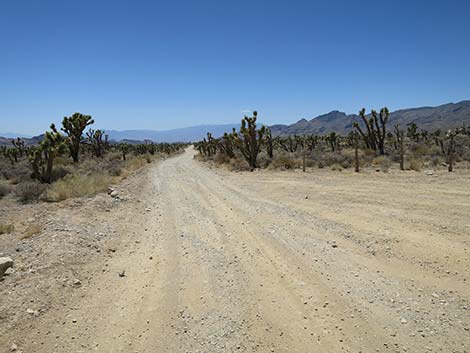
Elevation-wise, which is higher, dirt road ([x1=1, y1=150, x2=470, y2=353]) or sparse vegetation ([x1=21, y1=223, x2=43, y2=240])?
sparse vegetation ([x1=21, y1=223, x2=43, y2=240])

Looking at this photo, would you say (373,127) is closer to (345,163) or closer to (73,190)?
(345,163)

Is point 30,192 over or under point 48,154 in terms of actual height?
under

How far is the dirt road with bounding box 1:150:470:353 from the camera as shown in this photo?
351 centimetres

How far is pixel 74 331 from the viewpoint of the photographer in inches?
148

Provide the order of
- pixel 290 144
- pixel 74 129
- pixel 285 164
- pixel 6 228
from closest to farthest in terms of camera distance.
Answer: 1. pixel 6 228
2. pixel 285 164
3. pixel 74 129
4. pixel 290 144

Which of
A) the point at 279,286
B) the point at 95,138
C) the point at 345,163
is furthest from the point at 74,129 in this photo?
the point at 279,286

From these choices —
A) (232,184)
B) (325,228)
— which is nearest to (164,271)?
(325,228)

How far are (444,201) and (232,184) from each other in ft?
28.6

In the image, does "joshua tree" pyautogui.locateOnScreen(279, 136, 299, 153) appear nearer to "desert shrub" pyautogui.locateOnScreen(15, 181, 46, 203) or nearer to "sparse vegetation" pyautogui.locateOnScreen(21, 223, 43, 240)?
"desert shrub" pyautogui.locateOnScreen(15, 181, 46, 203)

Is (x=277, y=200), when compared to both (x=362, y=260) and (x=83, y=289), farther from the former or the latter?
(x=83, y=289)

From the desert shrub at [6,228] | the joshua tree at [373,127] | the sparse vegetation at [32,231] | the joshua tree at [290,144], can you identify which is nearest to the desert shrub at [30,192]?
the desert shrub at [6,228]

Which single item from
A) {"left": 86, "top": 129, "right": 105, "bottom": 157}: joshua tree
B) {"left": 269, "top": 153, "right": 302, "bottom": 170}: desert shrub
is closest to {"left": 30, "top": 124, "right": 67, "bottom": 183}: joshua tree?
{"left": 269, "top": 153, "right": 302, "bottom": 170}: desert shrub

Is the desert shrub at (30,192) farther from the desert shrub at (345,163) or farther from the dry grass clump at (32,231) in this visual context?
the desert shrub at (345,163)

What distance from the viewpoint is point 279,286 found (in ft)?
15.3
